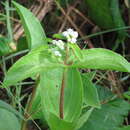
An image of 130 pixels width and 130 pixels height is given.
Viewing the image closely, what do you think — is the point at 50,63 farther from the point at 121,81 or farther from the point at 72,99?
the point at 121,81

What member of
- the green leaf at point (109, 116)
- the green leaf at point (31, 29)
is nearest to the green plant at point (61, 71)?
the green leaf at point (31, 29)

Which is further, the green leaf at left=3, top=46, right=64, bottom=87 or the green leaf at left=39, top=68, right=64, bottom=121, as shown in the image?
the green leaf at left=39, top=68, right=64, bottom=121

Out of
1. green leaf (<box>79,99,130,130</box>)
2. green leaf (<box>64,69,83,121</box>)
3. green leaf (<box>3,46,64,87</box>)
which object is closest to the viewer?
green leaf (<box>3,46,64,87</box>)

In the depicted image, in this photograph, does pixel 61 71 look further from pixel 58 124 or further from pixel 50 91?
pixel 58 124

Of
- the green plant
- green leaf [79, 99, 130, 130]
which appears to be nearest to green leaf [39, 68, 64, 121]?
the green plant

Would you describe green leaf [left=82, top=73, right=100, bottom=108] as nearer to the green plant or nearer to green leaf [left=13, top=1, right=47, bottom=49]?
the green plant

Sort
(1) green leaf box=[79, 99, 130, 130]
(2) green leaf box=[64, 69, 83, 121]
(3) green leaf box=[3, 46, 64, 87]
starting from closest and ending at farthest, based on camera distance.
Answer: (3) green leaf box=[3, 46, 64, 87], (2) green leaf box=[64, 69, 83, 121], (1) green leaf box=[79, 99, 130, 130]

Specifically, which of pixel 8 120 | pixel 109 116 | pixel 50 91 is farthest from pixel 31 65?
pixel 109 116
